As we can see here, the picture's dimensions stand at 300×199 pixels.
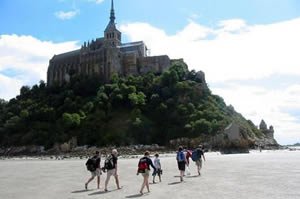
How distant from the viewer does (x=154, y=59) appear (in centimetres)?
10406

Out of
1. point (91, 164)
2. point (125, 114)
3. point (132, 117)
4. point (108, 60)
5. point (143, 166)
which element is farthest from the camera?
point (108, 60)

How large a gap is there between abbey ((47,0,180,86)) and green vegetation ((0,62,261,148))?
7335 mm

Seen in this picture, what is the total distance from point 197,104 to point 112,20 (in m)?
52.3

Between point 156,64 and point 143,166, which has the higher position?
point 156,64

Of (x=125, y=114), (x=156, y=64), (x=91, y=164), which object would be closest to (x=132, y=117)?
(x=125, y=114)

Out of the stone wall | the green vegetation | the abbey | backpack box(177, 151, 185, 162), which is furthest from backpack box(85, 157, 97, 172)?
the stone wall

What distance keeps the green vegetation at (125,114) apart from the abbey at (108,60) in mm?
7335

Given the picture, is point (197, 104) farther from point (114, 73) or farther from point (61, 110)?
point (61, 110)

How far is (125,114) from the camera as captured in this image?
3346 inches

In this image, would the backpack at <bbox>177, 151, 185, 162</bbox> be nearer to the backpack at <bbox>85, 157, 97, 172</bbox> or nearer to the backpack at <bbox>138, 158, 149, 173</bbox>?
the backpack at <bbox>138, 158, 149, 173</bbox>

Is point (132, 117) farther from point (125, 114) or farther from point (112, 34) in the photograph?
point (112, 34)

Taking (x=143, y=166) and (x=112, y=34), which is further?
(x=112, y=34)

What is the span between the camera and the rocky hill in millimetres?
73125

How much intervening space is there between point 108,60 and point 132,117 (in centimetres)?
2940
